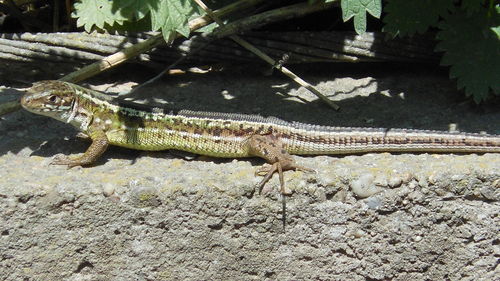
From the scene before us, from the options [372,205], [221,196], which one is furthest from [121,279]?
[372,205]

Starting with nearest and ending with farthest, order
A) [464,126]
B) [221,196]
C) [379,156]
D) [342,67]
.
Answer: [221,196], [379,156], [464,126], [342,67]

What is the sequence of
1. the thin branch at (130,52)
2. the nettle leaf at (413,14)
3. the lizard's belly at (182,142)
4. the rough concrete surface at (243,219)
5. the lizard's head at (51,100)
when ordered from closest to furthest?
the rough concrete surface at (243,219) < the lizard's head at (51,100) < the lizard's belly at (182,142) < the nettle leaf at (413,14) < the thin branch at (130,52)

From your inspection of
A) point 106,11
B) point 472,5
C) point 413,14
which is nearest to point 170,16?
point 106,11

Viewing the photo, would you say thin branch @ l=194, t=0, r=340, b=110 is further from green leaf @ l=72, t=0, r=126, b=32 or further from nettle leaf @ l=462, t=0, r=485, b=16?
nettle leaf @ l=462, t=0, r=485, b=16

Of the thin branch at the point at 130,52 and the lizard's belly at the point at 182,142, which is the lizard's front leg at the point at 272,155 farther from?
the thin branch at the point at 130,52

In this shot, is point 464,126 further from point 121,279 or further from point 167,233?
point 121,279

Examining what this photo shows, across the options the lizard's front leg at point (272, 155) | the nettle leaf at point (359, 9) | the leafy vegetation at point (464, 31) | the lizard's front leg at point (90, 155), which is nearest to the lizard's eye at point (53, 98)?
the lizard's front leg at point (90, 155)
